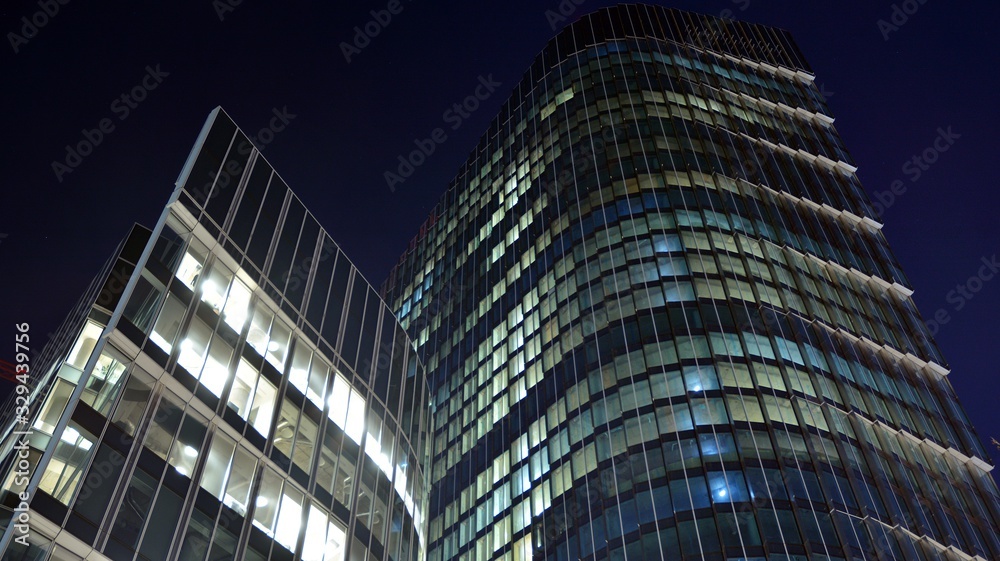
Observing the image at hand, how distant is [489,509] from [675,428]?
2062 cm

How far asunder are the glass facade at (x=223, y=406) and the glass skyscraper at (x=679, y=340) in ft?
62.6

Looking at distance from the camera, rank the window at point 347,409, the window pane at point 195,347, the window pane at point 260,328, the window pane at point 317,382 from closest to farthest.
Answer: the window pane at point 195,347 → the window pane at point 260,328 → the window pane at point 317,382 → the window at point 347,409

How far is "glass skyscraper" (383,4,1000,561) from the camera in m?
50.9

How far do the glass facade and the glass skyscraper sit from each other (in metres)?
19.1

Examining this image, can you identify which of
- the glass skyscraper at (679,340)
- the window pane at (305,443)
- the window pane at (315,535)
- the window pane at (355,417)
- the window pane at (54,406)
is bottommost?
the window pane at (315,535)

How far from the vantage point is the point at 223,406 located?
1152 inches

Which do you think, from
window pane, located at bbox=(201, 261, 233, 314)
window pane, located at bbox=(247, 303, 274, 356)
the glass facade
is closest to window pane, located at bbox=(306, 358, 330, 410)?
the glass facade

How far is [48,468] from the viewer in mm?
22391

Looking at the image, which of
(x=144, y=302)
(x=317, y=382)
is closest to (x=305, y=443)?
(x=317, y=382)

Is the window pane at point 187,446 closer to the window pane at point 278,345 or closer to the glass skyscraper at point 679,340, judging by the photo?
the window pane at point 278,345

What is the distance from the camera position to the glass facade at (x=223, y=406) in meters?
23.4

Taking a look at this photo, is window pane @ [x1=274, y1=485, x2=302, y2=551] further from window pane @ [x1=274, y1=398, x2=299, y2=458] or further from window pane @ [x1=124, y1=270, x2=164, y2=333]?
window pane @ [x1=124, y1=270, x2=164, y2=333]

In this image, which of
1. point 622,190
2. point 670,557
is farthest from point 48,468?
point 622,190

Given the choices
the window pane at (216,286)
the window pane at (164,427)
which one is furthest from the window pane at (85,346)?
the window pane at (216,286)
